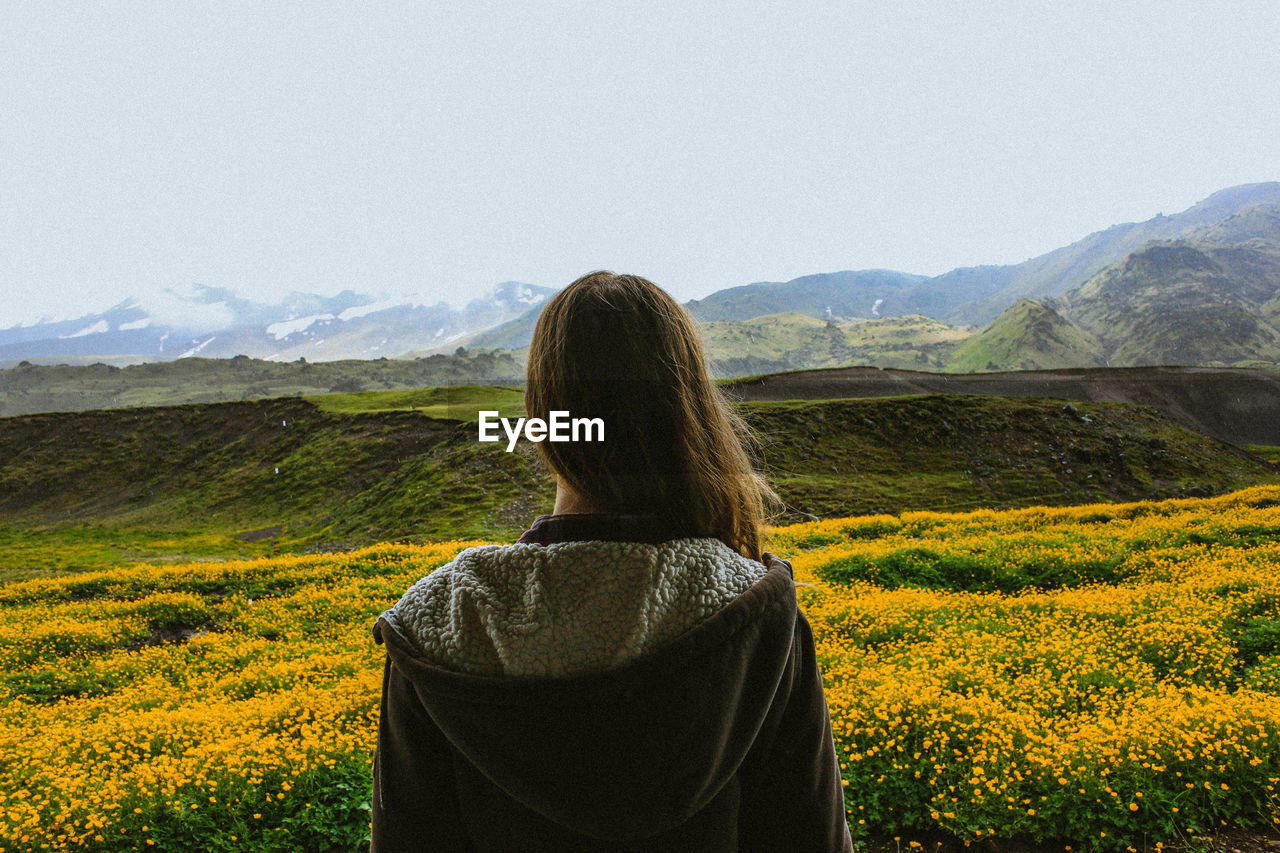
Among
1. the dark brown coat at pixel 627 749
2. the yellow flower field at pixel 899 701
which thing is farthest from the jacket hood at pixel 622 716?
the yellow flower field at pixel 899 701

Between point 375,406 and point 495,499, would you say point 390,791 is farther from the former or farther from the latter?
point 375,406

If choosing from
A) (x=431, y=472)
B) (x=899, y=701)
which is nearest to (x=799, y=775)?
(x=899, y=701)

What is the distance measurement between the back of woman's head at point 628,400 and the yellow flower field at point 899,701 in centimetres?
85

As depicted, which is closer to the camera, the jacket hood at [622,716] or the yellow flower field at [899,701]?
the jacket hood at [622,716]

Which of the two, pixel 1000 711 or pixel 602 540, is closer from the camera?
pixel 602 540

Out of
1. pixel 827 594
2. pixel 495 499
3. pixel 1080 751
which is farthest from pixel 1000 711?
pixel 495 499

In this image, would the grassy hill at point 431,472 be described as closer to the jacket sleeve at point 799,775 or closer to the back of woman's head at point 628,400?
the jacket sleeve at point 799,775

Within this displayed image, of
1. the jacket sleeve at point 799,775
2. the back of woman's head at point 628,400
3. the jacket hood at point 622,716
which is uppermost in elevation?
the back of woman's head at point 628,400

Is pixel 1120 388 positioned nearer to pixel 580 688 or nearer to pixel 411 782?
pixel 580 688

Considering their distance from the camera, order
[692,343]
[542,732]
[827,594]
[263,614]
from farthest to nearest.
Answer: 1. [263,614]
2. [827,594]
3. [692,343]
4. [542,732]

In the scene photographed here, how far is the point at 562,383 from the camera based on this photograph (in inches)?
81.6

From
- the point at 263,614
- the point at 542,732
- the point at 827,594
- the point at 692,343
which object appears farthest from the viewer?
the point at 263,614

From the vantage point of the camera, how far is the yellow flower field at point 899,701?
5.88 metres

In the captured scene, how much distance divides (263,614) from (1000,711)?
1561 centimetres
